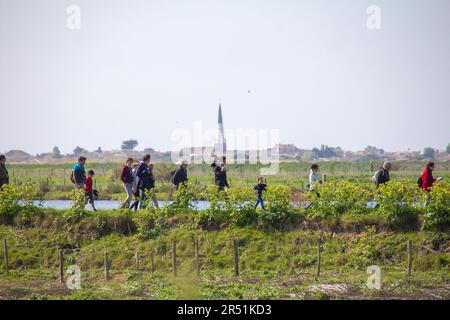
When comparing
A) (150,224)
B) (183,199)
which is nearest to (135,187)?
(150,224)

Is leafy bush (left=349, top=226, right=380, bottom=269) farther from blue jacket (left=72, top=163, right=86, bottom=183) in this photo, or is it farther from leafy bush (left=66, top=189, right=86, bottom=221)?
blue jacket (left=72, top=163, right=86, bottom=183)

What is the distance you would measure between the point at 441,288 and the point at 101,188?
30.0m

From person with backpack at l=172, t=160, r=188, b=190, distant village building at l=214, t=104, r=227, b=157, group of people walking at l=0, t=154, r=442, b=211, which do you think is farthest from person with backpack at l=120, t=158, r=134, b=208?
distant village building at l=214, t=104, r=227, b=157

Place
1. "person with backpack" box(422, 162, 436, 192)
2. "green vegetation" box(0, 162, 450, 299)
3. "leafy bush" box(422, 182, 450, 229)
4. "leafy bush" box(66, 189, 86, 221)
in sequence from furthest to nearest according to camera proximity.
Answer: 1. "leafy bush" box(66, 189, 86, 221)
2. "person with backpack" box(422, 162, 436, 192)
3. "leafy bush" box(422, 182, 450, 229)
4. "green vegetation" box(0, 162, 450, 299)

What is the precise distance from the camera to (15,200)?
1003 inches

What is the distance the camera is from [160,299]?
1680 centimetres

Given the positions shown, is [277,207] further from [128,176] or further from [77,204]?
[77,204]

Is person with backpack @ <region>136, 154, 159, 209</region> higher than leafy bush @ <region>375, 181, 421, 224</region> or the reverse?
higher

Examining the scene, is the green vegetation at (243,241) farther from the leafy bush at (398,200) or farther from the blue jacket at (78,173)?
the blue jacket at (78,173)

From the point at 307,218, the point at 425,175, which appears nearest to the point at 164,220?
the point at 307,218

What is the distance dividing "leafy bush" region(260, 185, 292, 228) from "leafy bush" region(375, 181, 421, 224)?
3.01 meters

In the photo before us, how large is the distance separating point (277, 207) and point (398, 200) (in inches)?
151

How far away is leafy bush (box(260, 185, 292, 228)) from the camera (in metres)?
22.7

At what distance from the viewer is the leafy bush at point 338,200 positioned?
22703mm
